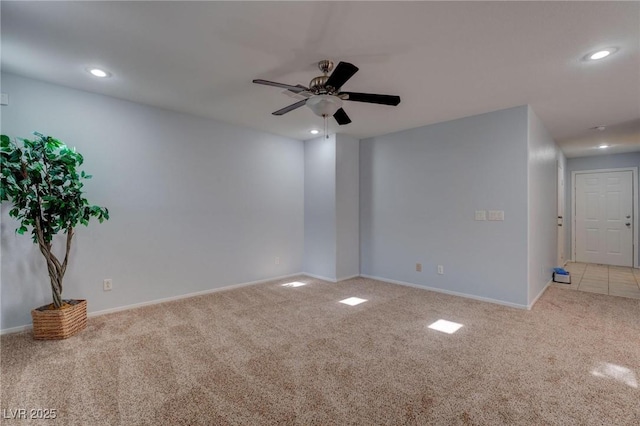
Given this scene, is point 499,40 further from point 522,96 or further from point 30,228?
point 30,228

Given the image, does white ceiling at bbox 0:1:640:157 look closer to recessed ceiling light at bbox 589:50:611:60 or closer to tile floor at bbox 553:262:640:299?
recessed ceiling light at bbox 589:50:611:60

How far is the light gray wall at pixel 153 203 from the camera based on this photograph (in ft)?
9.51

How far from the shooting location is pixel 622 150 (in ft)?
19.3

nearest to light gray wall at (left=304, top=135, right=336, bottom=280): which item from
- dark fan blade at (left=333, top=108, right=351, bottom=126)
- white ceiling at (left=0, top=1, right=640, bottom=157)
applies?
white ceiling at (left=0, top=1, right=640, bottom=157)

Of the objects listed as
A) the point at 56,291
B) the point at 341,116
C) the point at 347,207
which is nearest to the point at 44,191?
the point at 56,291

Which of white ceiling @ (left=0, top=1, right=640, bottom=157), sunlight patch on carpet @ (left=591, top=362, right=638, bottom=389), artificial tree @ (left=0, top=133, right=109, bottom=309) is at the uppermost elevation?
white ceiling @ (left=0, top=1, right=640, bottom=157)

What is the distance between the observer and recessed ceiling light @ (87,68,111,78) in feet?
8.80

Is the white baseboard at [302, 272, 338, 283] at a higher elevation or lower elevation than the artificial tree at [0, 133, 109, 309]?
lower

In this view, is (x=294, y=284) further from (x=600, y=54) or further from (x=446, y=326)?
(x=600, y=54)

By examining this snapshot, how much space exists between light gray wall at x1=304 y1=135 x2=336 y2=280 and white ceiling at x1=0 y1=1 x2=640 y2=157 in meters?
1.54

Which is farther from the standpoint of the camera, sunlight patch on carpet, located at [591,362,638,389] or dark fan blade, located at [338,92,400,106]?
dark fan blade, located at [338,92,400,106]

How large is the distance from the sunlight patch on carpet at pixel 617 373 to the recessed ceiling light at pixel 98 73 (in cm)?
471

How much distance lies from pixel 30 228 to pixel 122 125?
1.40 meters

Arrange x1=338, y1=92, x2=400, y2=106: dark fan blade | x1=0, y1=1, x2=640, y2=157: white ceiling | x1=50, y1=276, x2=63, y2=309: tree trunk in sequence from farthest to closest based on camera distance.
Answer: x1=50, y1=276, x2=63, y2=309: tree trunk → x1=338, y1=92, x2=400, y2=106: dark fan blade → x1=0, y1=1, x2=640, y2=157: white ceiling
